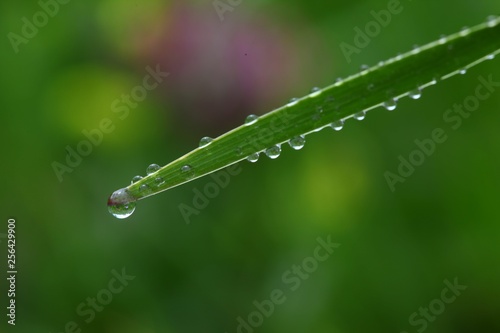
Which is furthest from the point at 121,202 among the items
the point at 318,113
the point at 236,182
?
the point at 236,182

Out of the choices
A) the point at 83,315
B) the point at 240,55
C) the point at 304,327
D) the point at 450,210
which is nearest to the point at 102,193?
the point at 83,315

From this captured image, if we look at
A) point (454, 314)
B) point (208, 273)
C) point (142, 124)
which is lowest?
point (454, 314)

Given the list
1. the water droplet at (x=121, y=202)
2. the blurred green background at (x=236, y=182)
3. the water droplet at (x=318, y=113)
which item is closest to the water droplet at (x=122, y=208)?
the water droplet at (x=121, y=202)

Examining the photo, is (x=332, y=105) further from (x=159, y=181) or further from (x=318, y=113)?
(x=159, y=181)

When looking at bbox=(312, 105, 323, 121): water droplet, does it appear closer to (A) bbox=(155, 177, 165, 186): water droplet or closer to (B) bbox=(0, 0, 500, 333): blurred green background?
(A) bbox=(155, 177, 165, 186): water droplet

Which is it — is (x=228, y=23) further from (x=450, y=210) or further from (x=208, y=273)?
(x=450, y=210)

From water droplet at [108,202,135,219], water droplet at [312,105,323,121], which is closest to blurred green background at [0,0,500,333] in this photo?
water droplet at [108,202,135,219]
